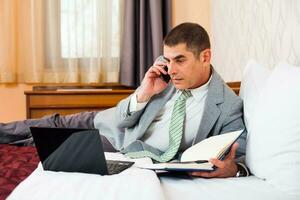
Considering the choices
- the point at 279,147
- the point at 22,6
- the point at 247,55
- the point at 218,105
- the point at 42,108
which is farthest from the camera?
the point at 22,6

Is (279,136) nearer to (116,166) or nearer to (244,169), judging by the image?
(244,169)

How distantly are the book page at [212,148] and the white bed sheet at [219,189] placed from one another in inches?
3.4

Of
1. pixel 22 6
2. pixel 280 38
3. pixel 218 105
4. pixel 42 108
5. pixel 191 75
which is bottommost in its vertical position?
pixel 42 108

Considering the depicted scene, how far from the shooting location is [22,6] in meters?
3.14

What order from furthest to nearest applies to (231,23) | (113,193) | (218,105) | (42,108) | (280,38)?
(42,108) < (231,23) < (280,38) < (218,105) < (113,193)

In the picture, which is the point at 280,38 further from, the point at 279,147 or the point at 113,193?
the point at 113,193

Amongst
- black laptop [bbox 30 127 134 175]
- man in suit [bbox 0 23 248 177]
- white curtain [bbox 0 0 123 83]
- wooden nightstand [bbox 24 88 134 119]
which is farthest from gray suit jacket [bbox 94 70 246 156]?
white curtain [bbox 0 0 123 83]

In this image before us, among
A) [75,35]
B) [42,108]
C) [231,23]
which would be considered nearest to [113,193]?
[231,23]

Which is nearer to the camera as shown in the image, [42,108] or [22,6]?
[42,108]

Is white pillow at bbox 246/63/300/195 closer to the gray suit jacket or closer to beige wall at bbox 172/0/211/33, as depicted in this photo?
the gray suit jacket

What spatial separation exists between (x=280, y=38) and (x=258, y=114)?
1.95 ft

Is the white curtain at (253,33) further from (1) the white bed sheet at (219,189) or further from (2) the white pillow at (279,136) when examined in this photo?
(1) the white bed sheet at (219,189)

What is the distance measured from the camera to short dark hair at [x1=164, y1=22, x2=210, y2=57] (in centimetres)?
162

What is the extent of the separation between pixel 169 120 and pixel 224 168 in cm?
48
